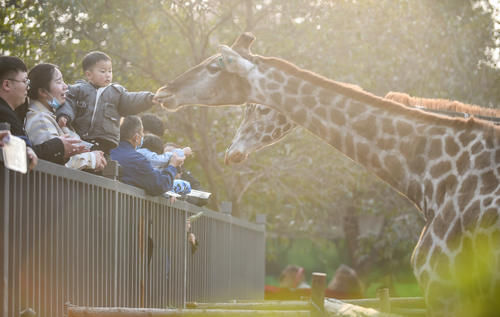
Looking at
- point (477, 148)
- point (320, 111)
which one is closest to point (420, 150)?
point (477, 148)

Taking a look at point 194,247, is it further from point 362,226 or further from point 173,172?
point 362,226

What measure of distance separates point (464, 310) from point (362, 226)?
28274 mm

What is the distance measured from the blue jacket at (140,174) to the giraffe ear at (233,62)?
1236 mm

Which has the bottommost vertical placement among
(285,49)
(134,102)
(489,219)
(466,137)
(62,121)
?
(489,219)

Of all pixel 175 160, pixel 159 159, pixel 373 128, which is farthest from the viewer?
pixel 159 159

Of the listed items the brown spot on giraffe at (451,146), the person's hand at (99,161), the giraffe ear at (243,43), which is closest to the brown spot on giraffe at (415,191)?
Answer: the brown spot on giraffe at (451,146)

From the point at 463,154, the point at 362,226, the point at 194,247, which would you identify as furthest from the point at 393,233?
the point at 463,154

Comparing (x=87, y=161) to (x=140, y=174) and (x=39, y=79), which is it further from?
(x=140, y=174)

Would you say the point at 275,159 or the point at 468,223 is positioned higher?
the point at 275,159

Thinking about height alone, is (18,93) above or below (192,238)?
above

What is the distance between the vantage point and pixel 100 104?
25.0 feet

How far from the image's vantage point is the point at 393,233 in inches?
885

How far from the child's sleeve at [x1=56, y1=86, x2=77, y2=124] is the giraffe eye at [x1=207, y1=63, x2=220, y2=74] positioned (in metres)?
1.25

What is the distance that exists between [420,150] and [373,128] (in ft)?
1.69
